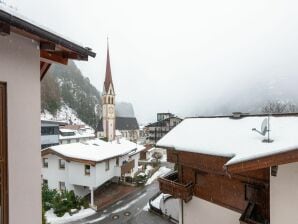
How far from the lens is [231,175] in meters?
5.34

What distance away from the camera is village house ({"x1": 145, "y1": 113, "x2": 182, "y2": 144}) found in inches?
2125

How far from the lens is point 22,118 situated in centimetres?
379

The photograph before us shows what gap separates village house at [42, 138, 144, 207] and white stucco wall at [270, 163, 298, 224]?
1588 cm

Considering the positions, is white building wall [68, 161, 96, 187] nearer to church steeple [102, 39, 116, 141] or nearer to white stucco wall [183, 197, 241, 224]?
white stucco wall [183, 197, 241, 224]

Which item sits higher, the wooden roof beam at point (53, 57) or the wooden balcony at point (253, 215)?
the wooden roof beam at point (53, 57)

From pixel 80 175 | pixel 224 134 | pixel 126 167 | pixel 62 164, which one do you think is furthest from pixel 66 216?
pixel 224 134

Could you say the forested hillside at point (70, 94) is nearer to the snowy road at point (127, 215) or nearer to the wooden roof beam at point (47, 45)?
the snowy road at point (127, 215)

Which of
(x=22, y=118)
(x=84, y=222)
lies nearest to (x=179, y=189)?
(x=22, y=118)

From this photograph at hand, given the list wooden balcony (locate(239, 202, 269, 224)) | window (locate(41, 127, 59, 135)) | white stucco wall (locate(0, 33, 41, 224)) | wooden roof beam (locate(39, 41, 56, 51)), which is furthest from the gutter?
window (locate(41, 127, 59, 135))

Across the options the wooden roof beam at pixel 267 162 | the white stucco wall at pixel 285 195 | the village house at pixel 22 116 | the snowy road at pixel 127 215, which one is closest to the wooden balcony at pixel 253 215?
the white stucco wall at pixel 285 195

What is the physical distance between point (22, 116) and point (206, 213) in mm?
7953

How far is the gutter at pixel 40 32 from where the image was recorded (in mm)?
2704

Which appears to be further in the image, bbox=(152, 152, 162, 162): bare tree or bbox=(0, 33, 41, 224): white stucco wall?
bbox=(152, 152, 162, 162): bare tree

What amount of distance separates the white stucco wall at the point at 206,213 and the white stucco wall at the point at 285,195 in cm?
418
